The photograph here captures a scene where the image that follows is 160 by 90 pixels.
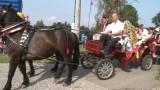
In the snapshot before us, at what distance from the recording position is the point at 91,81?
8.14 metres

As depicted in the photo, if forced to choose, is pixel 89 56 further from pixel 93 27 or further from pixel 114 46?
pixel 93 27

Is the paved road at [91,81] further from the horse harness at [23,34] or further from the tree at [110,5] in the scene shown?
the tree at [110,5]

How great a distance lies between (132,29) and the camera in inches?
369

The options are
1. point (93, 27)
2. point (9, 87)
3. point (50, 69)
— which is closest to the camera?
point (9, 87)

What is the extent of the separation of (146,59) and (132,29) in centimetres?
116

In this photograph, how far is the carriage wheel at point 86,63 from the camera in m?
9.08

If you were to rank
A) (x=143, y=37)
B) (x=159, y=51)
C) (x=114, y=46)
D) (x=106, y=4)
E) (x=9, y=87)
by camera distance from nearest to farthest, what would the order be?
(x=9, y=87)
(x=114, y=46)
(x=143, y=37)
(x=159, y=51)
(x=106, y=4)

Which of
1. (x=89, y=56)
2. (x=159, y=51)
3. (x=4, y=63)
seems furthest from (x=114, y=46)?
(x=4, y=63)

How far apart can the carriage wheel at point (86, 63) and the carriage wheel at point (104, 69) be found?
31.9 inches

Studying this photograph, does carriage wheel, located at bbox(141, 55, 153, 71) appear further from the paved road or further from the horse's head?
the horse's head

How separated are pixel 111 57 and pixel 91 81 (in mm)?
1101

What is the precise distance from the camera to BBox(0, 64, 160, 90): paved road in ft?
24.5

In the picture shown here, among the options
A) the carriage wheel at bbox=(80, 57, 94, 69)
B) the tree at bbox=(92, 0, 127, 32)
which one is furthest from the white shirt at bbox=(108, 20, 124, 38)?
the tree at bbox=(92, 0, 127, 32)

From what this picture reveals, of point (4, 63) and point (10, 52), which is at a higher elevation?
point (10, 52)
